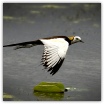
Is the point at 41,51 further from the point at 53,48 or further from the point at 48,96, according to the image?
the point at 48,96

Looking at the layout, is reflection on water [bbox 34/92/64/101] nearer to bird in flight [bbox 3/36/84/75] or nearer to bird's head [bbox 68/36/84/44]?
bird in flight [bbox 3/36/84/75]

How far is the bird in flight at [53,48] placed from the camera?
99.8 inches

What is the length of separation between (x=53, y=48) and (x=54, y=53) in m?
0.04

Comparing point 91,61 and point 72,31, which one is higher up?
point 72,31

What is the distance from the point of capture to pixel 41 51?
8.48ft

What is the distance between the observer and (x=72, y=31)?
2.61m

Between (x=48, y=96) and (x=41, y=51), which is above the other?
(x=41, y=51)

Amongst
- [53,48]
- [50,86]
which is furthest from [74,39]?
[50,86]

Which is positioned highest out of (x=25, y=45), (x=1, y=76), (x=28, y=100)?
(x=25, y=45)

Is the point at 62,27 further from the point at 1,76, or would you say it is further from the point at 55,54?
the point at 1,76

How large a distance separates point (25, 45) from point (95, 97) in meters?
0.60

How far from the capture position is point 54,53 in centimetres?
254

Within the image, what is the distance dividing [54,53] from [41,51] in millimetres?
102

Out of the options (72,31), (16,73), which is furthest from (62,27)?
(16,73)
